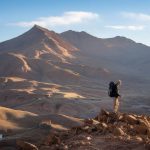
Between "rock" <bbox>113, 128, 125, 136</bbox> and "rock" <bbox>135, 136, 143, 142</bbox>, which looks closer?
"rock" <bbox>135, 136, 143, 142</bbox>

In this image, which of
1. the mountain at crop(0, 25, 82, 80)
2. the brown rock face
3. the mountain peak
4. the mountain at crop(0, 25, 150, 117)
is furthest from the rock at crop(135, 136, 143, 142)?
the mountain peak

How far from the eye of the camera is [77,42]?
127438 mm

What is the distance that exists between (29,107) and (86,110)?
5.73 m

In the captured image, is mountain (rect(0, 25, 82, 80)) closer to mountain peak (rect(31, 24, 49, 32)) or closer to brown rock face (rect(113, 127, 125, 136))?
mountain peak (rect(31, 24, 49, 32))

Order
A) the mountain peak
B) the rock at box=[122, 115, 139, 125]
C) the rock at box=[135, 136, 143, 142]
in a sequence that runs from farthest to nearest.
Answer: the mountain peak
the rock at box=[122, 115, 139, 125]
the rock at box=[135, 136, 143, 142]

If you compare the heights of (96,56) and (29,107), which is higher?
(96,56)

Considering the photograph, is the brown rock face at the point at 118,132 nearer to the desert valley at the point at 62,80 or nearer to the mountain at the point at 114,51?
the desert valley at the point at 62,80

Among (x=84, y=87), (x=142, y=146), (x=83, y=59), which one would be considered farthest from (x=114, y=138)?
(x=83, y=59)

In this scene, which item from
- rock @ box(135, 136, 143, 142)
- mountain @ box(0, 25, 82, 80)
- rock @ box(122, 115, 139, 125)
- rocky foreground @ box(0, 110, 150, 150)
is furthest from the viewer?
mountain @ box(0, 25, 82, 80)

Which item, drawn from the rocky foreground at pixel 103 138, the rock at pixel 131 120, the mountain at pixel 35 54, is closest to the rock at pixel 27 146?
the rocky foreground at pixel 103 138

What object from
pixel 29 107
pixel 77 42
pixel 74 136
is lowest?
pixel 29 107

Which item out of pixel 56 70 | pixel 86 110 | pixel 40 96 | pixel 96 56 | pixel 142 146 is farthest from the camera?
pixel 96 56

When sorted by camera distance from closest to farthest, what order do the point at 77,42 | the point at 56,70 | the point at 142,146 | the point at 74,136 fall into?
the point at 142,146, the point at 74,136, the point at 56,70, the point at 77,42

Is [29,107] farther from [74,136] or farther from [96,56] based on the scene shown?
[96,56]
